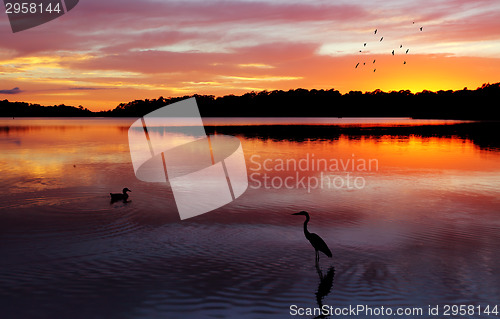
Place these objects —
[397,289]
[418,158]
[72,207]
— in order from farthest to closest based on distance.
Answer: [418,158] < [72,207] < [397,289]

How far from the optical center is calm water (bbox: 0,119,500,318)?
9.79m

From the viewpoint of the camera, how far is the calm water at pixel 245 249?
979 cm

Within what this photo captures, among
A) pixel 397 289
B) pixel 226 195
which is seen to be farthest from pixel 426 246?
pixel 226 195

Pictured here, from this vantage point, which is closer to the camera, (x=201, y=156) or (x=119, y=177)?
(x=119, y=177)

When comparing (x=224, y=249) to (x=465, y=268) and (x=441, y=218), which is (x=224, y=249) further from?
(x=441, y=218)

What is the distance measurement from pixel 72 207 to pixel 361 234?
1244 centimetres

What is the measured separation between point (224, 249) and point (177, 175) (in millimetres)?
15447

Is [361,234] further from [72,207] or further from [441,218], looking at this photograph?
[72,207]

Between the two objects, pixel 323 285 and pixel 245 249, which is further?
pixel 245 249

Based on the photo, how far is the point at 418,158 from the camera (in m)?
39.1

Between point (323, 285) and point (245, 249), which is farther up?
point (245, 249)

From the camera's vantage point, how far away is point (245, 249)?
13258mm

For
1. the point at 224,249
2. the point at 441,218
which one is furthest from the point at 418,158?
the point at 224,249

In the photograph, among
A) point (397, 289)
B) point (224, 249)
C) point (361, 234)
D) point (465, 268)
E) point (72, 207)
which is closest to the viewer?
point (397, 289)
